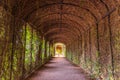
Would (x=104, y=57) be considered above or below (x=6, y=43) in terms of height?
below

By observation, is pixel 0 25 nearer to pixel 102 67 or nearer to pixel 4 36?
pixel 4 36

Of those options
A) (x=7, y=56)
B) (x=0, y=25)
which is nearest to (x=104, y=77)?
(x=7, y=56)

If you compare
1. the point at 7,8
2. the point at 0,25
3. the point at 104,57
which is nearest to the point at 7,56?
the point at 0,25

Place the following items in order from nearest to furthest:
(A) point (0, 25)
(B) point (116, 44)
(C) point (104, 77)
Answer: (A) point (0, 25)
(B) point (116, 44)
(C) point (104, 77)

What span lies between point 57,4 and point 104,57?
3.21m

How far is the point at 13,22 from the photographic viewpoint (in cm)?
550

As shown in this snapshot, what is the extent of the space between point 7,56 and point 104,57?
144 inches

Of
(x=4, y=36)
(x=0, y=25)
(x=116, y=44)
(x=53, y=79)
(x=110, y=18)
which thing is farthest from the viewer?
(x=53, y=79)

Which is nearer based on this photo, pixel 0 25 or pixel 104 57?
pixel 0 25

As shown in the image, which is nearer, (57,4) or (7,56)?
(7,56)

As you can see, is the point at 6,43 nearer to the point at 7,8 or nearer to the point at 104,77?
the point at 7,8

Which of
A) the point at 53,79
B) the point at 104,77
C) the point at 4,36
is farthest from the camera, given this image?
the point at 53,79

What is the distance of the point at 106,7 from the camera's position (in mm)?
5938

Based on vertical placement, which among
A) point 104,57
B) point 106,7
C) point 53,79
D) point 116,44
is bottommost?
point 53,79
